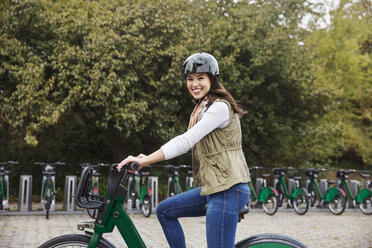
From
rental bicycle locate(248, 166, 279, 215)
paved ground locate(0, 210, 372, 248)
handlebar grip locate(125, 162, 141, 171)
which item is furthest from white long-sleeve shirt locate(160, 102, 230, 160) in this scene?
rental bicycle locate(248, 166, 279, 215)

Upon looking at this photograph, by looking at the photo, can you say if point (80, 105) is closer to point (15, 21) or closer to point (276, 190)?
point (15, 21)

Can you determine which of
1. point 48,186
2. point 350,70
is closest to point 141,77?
point 48,186

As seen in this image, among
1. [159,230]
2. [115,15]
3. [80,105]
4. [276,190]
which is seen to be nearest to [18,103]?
[80,105]

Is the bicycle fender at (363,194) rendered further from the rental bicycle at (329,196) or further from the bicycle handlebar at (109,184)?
the bicycle handlebar at (109,184)

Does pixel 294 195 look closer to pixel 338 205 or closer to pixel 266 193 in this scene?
pixel 266 193

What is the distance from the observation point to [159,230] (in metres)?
9.10

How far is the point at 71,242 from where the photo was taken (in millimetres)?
2740

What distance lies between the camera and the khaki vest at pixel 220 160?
8.92ft

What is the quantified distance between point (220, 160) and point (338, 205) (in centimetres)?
1140

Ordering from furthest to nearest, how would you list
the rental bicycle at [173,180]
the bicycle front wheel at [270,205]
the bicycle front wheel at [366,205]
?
the bicycle front wheel at [366,205] < the bicycle front wheel at [270,205] < the rental bicycle at [173,180]

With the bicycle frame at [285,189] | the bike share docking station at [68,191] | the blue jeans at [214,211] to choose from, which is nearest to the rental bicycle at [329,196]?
the bicycle frame at [285,189]

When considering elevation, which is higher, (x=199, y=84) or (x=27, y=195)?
(x=199, y=84)

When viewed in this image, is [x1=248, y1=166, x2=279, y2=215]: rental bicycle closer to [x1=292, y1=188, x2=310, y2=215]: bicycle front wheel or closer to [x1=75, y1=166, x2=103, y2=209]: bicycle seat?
[x1=292, y1=188, x2=310, y2=215]: bicycle front wheel

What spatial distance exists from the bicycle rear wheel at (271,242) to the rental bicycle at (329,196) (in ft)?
34.9
